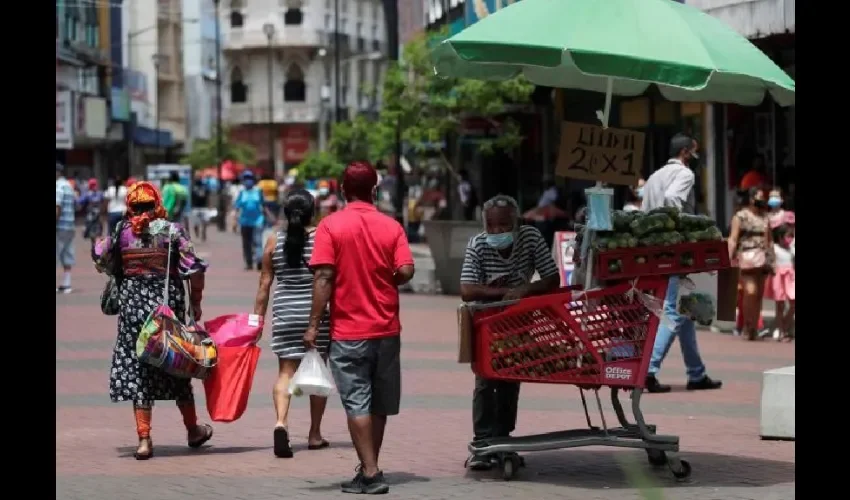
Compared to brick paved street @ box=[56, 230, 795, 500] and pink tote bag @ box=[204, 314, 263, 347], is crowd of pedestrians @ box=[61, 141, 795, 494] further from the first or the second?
brick paved street @ box=[56, 230, 795, 500]

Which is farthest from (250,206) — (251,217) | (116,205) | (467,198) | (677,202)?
(677,202)

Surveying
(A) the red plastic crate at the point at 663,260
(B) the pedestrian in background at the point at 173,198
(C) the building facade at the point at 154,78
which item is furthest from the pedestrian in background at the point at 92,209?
Result: (A) the red plastic crate at the point at 663,260

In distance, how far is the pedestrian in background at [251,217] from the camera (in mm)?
28859

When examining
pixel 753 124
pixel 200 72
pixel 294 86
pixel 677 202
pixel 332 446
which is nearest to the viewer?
pixel 332 446

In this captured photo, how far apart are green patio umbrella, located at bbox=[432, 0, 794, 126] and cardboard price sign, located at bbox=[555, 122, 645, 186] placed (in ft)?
0.60

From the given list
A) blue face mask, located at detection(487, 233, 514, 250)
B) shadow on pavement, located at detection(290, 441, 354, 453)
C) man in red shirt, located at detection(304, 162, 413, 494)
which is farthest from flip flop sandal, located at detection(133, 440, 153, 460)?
blue face mask, located at detection(487, 233, 514, 250)

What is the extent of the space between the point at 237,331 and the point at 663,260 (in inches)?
109

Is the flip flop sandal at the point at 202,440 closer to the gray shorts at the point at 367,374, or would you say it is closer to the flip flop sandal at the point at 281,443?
the flip flop sandal at the point at 281,443

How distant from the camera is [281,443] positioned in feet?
33.7

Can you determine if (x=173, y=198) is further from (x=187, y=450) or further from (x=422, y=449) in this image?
(x=422, y=449)

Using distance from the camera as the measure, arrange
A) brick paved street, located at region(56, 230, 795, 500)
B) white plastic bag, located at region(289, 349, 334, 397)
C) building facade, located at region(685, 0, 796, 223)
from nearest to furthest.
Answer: white plastic bag, located at region(289, 349, 334, 397), brick paved street, located at region(56, 230, 795, 500), building facade, located at region(685, 0, 796, 223)

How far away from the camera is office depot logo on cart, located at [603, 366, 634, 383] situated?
9055mm

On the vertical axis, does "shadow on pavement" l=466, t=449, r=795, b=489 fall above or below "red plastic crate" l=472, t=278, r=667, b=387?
below
